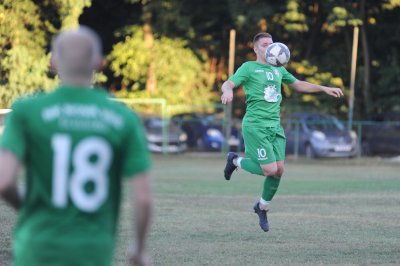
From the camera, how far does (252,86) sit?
11969 millimetres

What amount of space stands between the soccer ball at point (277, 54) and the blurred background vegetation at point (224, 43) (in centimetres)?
2701

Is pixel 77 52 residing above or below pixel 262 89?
above

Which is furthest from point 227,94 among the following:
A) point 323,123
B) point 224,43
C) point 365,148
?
point 224,43

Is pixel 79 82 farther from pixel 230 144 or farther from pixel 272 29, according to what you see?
pixel 272 29

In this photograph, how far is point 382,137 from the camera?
124 ft

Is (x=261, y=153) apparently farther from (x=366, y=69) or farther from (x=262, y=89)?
(x=366, y=69)

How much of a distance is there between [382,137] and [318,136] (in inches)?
122

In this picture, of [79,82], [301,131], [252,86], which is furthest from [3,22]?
[79,82]

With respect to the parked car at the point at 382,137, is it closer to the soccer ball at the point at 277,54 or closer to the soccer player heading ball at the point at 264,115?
the soccer player heading ball at the point at 264,115

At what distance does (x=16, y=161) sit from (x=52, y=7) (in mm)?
34877

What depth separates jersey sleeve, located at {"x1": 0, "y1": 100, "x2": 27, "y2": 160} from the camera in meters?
4.17

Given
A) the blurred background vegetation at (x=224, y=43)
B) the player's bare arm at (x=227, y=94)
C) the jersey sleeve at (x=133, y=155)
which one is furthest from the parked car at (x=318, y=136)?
the jersey sleeve at (x=133, y=155)

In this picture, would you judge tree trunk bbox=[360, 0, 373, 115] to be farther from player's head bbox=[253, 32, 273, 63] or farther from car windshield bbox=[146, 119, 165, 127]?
player's head bbox=[253, 32, 273, 63]

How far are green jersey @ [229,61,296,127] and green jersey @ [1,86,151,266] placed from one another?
7624mm
